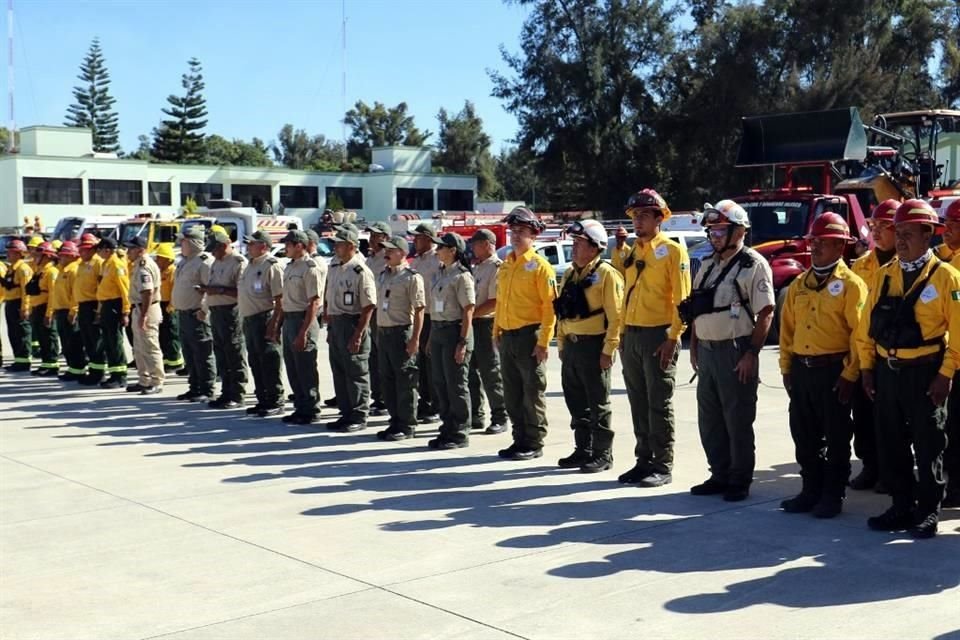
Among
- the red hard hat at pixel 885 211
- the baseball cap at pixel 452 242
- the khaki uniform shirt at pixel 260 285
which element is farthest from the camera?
the khaki uniform shirt at pixel 260 285

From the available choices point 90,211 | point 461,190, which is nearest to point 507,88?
point 461,190

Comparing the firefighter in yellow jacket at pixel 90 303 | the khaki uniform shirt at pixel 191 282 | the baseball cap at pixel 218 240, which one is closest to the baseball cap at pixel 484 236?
the baseball cap at pixel 218 240

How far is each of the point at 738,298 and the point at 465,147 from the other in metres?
90.8

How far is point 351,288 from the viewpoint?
10938 mm

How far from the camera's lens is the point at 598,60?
50.8 m

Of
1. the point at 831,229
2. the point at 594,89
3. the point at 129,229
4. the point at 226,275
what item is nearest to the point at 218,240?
the point at 226,275

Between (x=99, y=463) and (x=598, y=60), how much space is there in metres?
44.0

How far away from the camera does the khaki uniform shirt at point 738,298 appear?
7543mm

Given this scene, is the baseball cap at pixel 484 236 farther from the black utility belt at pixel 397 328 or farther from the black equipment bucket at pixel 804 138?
the black equipment bucket at pixel 804 138

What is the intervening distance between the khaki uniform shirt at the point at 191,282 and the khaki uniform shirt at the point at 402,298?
11.2 feet

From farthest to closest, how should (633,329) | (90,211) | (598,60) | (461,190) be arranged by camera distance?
(461,190), (90,211), (598,60), (633,329)

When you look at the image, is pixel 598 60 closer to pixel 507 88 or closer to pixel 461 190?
pixel 507 88

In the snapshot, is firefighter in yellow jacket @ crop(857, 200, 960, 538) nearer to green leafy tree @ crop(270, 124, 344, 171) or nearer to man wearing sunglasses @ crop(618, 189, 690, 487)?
man wearing sunglasses @ crop(618, 189, 690, 487)

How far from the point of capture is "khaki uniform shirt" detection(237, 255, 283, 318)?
11.8 m
